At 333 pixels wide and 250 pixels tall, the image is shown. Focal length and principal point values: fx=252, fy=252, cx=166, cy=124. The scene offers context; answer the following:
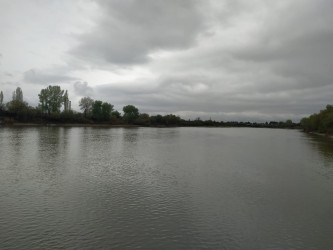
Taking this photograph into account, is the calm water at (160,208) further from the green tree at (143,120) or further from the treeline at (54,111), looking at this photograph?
the green tree at (143,120)

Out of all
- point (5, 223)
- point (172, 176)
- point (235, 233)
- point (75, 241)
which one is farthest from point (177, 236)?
point (172, 176)

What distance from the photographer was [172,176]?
2312cm

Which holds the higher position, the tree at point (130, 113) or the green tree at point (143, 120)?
the tree at point (130, 113)

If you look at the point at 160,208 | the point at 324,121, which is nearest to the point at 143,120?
the point at 324,121

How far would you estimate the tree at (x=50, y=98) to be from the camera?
5320 inches

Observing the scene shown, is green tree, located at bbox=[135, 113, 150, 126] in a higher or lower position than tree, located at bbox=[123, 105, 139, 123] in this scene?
lower

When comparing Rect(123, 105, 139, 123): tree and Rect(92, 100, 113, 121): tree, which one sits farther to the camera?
Rect(123, 105, 139, 123): tree

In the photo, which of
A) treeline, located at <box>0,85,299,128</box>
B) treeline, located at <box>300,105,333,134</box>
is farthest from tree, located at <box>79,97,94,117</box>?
treeline, located at <box>300,105,333,134</box>

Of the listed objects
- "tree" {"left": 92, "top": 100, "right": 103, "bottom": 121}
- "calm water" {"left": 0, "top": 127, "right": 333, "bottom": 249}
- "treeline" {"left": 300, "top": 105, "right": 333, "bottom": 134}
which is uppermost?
"tree" {"left": 92, "top": 100, "right": 103, "bottom": 121}

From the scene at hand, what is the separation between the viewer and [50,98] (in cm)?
13638

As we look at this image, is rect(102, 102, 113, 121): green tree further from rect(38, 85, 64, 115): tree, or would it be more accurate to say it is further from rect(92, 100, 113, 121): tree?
rect(38, 85, 64, 115): tree

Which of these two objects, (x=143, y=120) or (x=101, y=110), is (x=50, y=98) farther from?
(x=143, y=120)

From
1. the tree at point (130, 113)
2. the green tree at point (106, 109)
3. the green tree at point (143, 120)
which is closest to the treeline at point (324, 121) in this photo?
the green tree at point (143, 120)

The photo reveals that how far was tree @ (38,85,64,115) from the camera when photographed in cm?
13512
